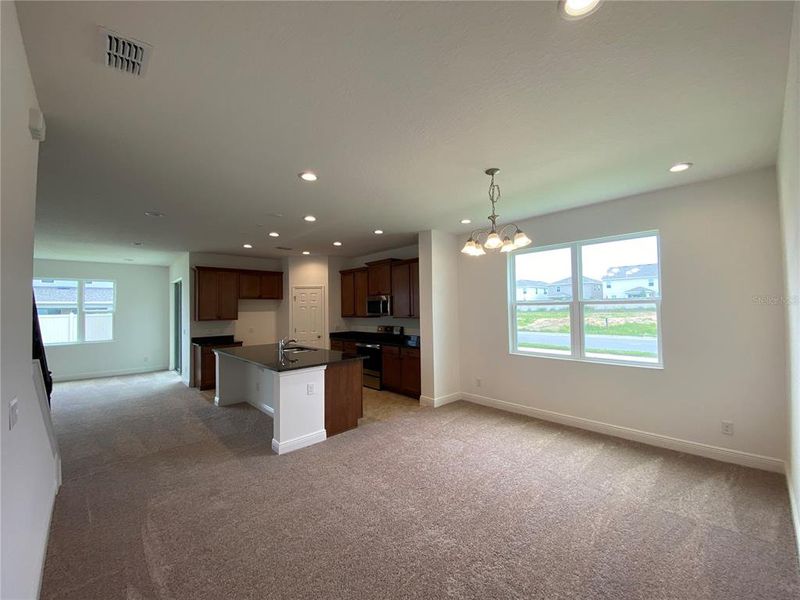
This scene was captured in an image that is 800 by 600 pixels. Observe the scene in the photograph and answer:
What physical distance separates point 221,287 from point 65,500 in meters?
4.60

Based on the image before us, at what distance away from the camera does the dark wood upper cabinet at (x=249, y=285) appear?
22.9ft

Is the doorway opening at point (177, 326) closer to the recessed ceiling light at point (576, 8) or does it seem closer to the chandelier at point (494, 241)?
the chandelier at point (494, 241)

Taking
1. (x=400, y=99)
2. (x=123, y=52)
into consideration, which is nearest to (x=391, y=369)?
(x=400, y=99)

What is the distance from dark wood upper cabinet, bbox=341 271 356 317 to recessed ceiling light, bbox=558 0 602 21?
6.16m

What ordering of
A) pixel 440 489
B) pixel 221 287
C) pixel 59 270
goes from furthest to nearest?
pixel 59 270 → pixel 221 287 → pixel 440 489

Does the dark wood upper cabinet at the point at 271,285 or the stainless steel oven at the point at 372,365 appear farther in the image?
the dark wood upper cabinet at the point at 271,285

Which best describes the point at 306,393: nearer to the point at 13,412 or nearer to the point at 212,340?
the point at 13,412

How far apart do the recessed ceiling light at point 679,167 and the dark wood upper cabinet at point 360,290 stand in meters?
5.04

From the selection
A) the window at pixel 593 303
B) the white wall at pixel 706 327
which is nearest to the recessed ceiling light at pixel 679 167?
the white wall at pixel 706 327

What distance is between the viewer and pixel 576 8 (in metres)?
1.30

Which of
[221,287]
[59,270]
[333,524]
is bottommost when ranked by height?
[333,524]

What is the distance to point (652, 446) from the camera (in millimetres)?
3439

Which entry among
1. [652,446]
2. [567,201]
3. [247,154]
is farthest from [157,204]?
[652,446]

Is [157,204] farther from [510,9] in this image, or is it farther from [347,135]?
[510,9]
